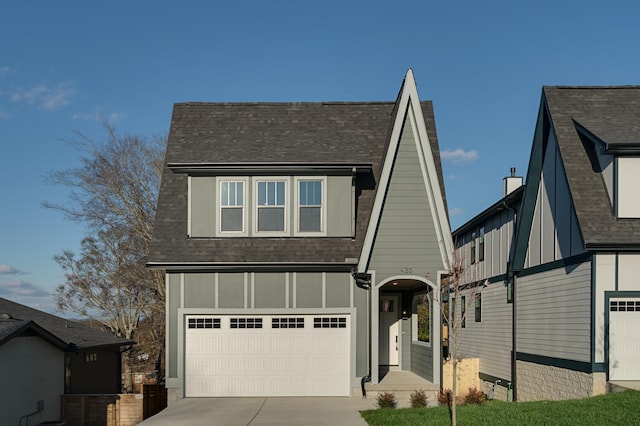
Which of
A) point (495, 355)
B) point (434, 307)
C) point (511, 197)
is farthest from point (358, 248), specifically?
point (495, 355)

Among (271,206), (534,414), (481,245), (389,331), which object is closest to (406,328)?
(389,331)

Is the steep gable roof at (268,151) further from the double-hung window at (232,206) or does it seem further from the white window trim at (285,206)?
the double-hung window at (232,206)

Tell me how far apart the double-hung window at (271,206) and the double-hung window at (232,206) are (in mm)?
450

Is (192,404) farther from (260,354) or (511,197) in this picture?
(511,197)

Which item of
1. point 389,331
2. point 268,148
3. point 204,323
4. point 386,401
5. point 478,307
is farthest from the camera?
point 478,307

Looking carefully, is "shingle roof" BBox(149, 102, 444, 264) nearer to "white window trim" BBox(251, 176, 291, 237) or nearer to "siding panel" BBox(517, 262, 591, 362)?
"white window trim" BBox(251, 176, 291, 237)

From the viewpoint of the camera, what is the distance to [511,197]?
80.9 ft

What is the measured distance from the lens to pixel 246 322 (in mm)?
19922

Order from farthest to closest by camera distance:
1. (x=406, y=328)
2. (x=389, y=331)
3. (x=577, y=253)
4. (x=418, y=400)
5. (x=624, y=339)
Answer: (x=389, y=331)
(x=406, y=328)
(x=577, y=253)
(x=624, y=339)
(x=418, y=400)

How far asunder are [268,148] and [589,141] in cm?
884

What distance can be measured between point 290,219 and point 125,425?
7.11 metres

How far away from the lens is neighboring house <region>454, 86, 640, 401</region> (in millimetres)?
17531

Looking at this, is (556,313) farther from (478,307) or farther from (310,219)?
(478,307)

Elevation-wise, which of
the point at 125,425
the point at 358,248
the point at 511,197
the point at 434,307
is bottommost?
the point at 125,425
